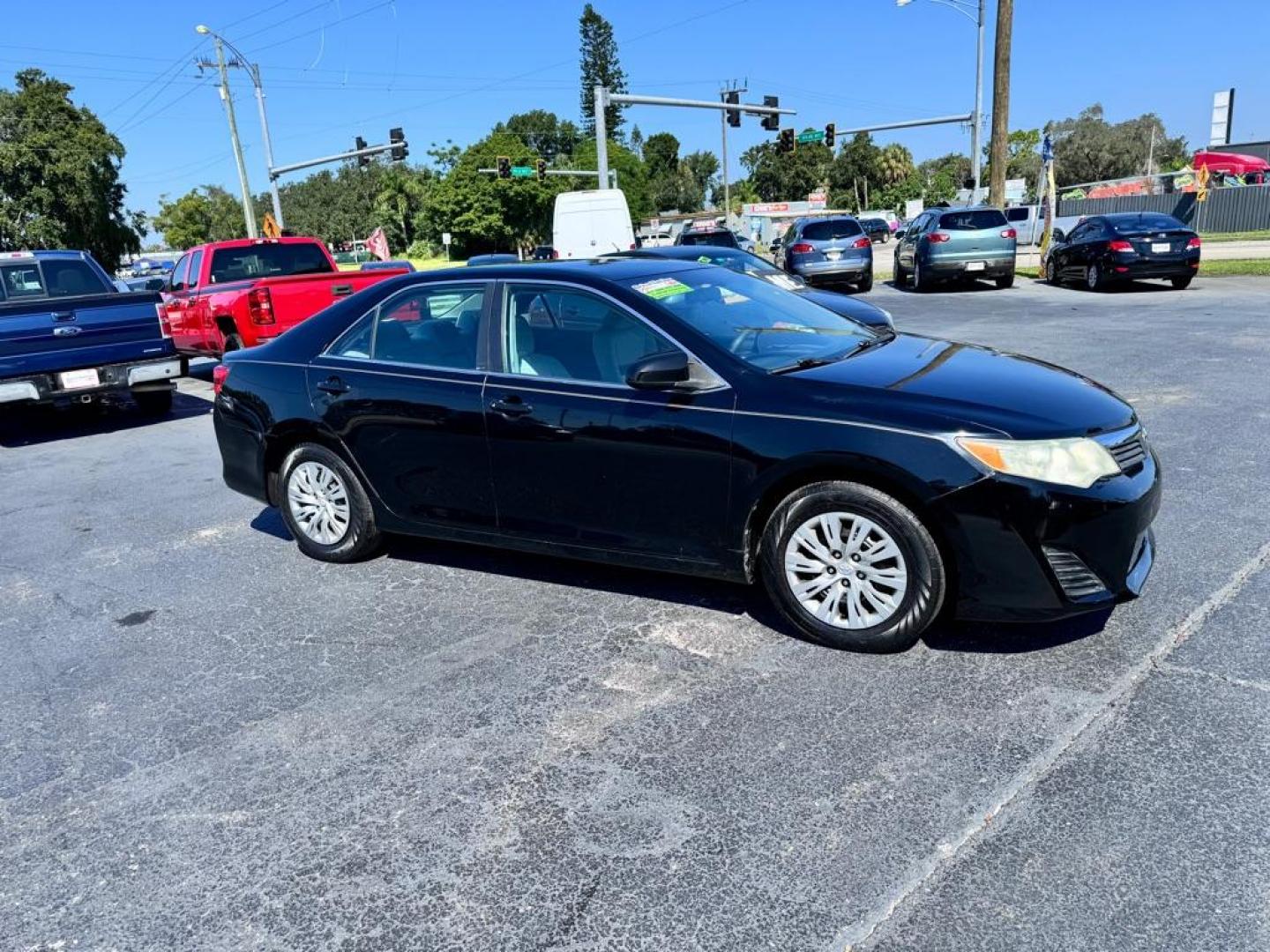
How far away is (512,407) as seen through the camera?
14.1 feet

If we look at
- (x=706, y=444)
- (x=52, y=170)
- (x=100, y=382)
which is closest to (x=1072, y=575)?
(x=706, y=444)

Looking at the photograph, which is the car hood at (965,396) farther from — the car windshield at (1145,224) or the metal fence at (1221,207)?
the metal fence at (1221,207)

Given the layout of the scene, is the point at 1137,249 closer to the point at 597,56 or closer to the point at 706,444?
the point at 706,444

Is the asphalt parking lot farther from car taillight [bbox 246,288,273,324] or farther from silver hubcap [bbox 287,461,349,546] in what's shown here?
car taillight [bbox 246,288,273,324]

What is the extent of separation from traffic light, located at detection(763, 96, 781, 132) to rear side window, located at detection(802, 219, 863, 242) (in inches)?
539

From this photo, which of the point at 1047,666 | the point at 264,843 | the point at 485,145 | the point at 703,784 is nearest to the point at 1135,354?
the point at 1047,666

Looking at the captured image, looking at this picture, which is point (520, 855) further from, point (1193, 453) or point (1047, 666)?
point (1193, 453)

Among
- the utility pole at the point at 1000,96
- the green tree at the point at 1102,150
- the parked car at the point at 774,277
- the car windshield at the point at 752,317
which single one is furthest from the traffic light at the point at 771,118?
the green tree at the point at 1102,150

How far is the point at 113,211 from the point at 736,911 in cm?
5706

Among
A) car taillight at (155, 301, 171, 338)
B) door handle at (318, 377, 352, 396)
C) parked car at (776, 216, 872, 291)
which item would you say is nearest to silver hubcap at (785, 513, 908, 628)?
door handle at (318, 377, 352, 396)

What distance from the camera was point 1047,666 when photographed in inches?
140

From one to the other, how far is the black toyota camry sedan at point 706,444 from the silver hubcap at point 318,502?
15 mm

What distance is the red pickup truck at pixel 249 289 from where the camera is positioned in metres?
10.5

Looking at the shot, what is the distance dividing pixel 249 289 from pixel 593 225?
10.3 m
